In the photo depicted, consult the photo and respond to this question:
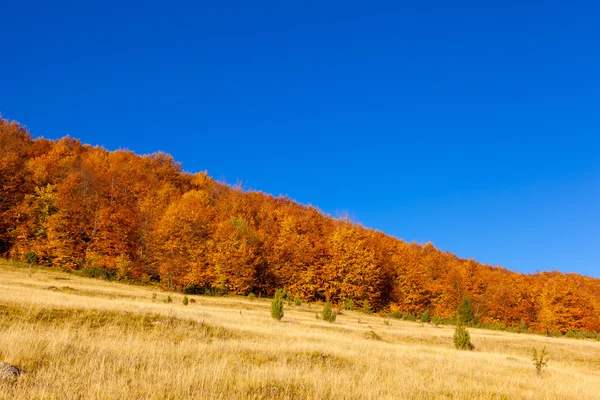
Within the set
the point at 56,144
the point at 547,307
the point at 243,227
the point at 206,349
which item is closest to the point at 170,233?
the point at 243,227

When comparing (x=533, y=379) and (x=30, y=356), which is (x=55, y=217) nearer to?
(x=30, y=356)

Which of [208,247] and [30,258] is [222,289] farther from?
[30,258]

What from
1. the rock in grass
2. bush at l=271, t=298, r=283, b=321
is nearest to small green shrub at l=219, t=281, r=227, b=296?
bush at l=271, t=298, r=283, b=321

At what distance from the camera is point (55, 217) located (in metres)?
55.4

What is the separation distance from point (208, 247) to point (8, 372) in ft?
179

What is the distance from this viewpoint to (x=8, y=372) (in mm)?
6574

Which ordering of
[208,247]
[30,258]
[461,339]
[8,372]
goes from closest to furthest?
[8,372] → [461,339] → [30,258] → [208,247]

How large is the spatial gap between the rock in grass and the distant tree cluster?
47.6m

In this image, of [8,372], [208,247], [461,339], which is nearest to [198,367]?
[8,372]

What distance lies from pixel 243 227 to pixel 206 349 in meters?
54.0

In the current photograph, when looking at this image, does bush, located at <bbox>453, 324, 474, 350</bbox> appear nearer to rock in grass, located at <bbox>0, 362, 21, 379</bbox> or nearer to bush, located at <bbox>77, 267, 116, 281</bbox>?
rock in grass, located at <bbox>0, 362, 21, 379</bbox>

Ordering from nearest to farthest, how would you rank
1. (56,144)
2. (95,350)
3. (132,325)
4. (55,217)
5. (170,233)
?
(95,350) → (132,325) → (55,217) → (170,233) → (56,144)

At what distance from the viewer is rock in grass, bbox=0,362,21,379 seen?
6.43m

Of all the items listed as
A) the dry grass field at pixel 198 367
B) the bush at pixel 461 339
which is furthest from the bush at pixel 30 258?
the bush at pixel 461 339
